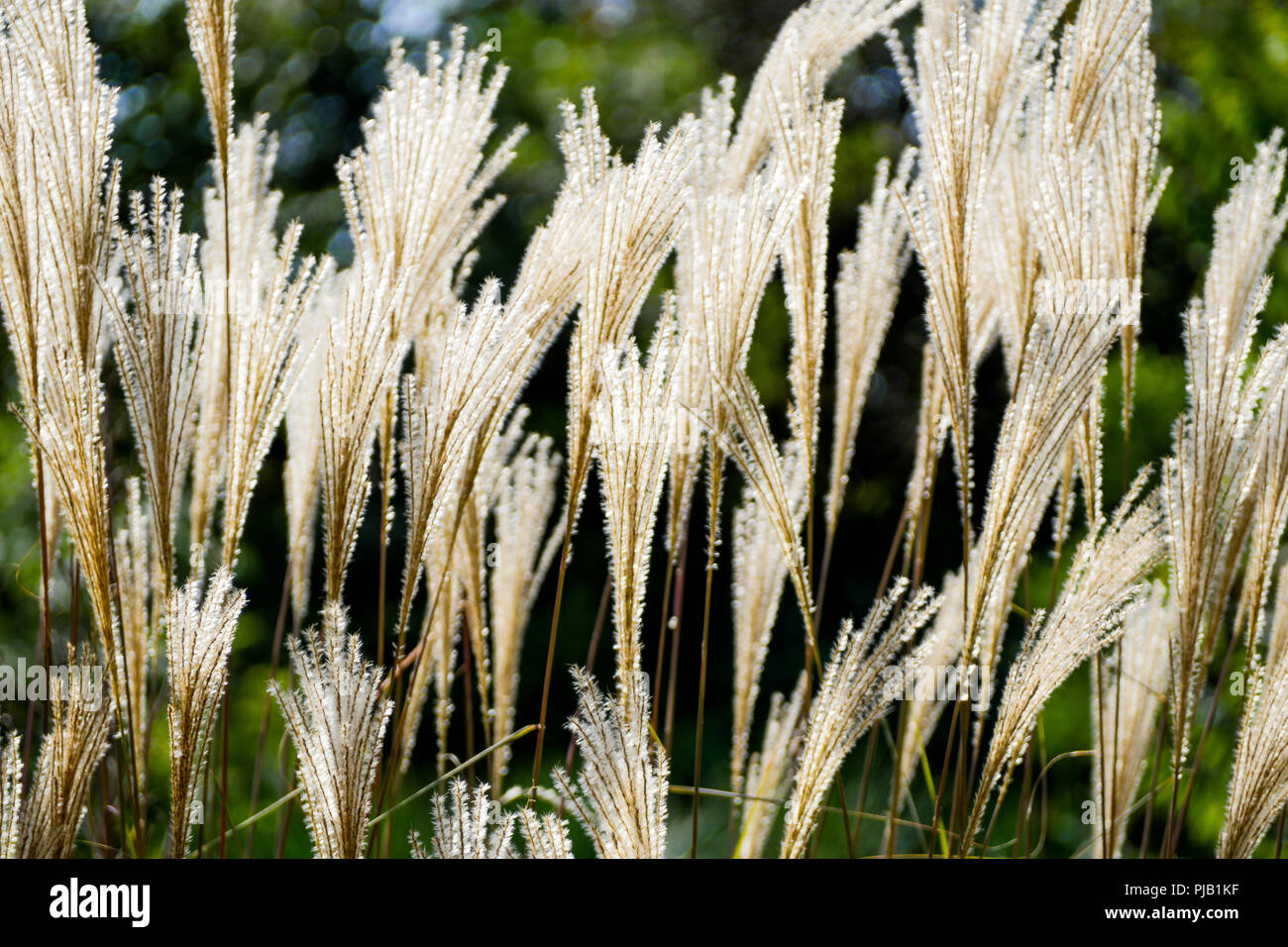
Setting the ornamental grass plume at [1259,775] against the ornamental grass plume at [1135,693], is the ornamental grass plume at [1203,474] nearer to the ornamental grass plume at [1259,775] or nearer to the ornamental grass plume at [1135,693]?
the ornamental grass plume at [1259,775]

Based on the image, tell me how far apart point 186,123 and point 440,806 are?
5.13m

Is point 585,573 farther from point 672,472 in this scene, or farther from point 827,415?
point 672,472

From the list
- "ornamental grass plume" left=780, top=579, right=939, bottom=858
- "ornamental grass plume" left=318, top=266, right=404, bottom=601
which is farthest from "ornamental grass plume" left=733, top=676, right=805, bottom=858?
"ornamental grass plume" left=318, top=266, right=404, bottom=601

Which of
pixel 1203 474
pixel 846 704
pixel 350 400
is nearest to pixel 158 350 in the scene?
pixel 350 400

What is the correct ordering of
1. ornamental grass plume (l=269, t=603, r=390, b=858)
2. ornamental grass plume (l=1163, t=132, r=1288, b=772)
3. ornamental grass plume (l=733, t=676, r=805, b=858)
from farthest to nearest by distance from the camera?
ornamental grass plume (l=733, t=676, r=805, b=858)
ornamental grass plume (l=1163, t=132, r=1288, b=772)
ornamental grass plume (l=269, t=603, r=390, b=858)

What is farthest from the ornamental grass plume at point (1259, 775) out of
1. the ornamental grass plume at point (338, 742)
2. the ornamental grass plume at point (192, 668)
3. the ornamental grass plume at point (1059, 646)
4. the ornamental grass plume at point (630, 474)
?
the ornamental grass plume at point (192, 668)

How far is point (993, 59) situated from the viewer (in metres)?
0.94

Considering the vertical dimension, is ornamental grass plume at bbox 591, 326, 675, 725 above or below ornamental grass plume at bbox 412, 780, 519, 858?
above

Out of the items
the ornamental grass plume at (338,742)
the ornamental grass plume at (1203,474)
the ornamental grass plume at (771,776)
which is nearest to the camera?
the ornamental grass plume at (338,742)

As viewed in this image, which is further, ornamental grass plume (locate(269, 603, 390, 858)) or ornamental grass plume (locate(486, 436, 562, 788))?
ornamental grass plume (locate(486, 436, 562, 788))

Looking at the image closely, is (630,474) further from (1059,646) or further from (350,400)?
(1059,646)

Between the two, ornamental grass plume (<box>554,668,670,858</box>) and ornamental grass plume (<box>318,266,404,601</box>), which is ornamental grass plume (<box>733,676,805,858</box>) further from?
ornamental grass plume (<box>318,266,404,601</box>)

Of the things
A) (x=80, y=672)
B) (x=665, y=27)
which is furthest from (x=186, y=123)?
(x=80, y=672)

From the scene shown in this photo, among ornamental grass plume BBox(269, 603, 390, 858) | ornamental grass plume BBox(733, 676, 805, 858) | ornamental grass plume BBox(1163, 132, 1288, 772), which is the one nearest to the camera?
ornamental grass plume BBox(269, 603, 390, 858)
